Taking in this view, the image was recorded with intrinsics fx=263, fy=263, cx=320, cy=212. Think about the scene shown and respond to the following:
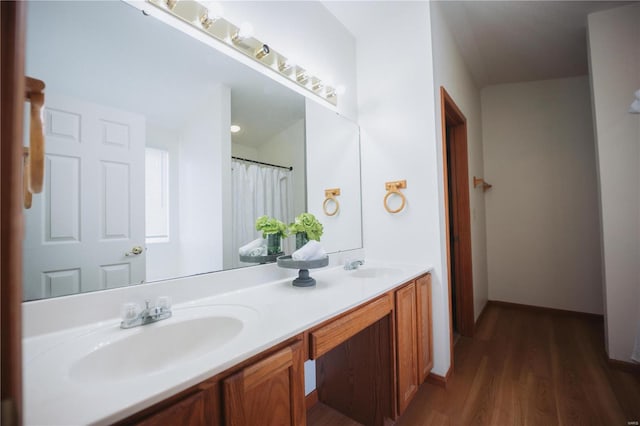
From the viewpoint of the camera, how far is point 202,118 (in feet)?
3.93

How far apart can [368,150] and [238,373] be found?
70.8 inches

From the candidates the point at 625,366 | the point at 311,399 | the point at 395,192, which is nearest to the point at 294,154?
the point at 395,192

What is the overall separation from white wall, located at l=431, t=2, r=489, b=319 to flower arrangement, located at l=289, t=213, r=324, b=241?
86cm

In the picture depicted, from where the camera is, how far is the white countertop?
0.45 metres

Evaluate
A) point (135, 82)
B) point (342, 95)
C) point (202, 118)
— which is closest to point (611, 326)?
point (342, 95)

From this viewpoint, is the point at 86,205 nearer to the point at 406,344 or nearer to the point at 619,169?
A: the point at 406,344

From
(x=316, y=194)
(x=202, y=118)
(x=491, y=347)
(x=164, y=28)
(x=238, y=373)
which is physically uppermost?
(x=164, y=28)

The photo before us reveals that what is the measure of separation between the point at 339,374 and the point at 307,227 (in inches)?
34.5

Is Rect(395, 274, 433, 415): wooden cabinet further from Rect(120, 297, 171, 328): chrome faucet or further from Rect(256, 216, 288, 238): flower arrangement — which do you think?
Rect(120, 297, 171, 328): chrome faucet

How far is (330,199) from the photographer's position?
75.7 inches

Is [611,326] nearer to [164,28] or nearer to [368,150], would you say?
[368,150]

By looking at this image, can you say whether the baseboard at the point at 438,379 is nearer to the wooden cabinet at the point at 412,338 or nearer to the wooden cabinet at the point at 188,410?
the wooden cabinet at the point at 412,338

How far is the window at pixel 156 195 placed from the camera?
3.28 feet

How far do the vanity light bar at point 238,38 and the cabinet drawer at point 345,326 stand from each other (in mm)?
1356
